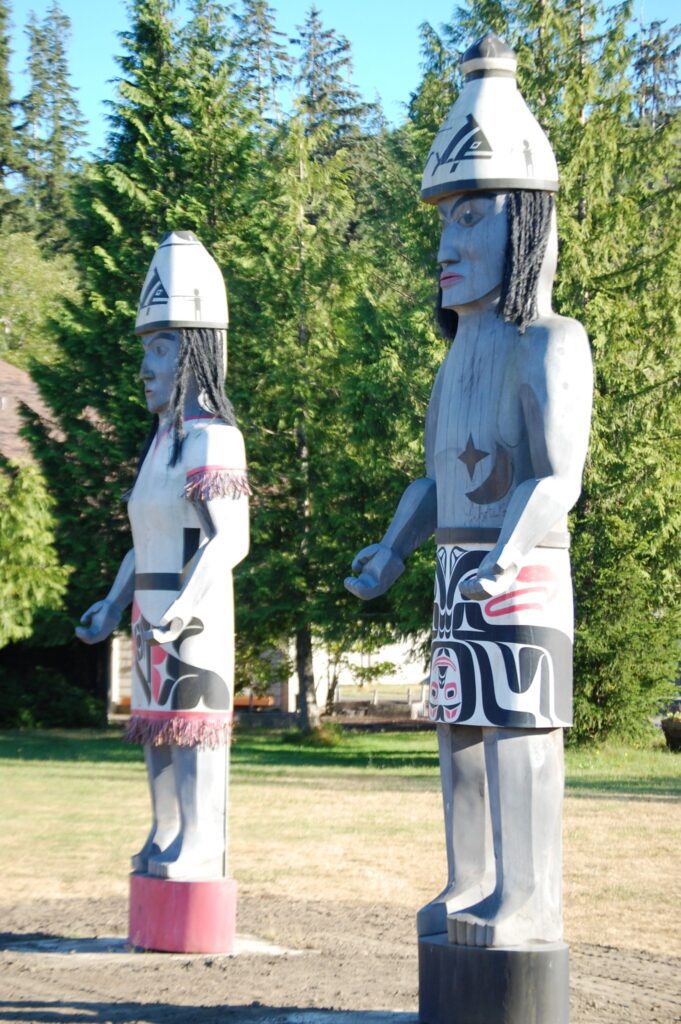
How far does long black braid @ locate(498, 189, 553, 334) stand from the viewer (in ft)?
17.0

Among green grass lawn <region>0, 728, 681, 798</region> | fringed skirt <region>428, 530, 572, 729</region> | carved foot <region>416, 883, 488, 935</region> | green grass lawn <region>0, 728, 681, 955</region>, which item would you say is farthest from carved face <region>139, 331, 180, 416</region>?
green grass lawn <region>0, 728, 681, 798</region>

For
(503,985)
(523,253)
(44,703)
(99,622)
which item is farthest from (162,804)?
(44,703)

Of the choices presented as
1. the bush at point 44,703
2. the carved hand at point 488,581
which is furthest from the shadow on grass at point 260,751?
the carved hand at point 488,581

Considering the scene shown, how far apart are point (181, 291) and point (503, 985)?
3855mm

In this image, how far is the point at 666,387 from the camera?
19.0 m

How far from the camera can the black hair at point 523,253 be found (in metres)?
5.19

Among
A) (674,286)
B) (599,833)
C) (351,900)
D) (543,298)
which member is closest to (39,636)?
(674,286)

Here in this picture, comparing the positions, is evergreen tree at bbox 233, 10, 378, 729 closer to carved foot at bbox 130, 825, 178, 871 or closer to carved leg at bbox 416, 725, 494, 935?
carved foot at bbox 130, 825, 178, 871

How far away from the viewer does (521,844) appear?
16.3 ft

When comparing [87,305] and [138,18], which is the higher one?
[138,18]

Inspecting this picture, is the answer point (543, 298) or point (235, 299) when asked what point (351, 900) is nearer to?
point (543, 298)

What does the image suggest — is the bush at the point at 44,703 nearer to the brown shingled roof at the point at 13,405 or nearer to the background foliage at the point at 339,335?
the background foliage at the point at 339,335

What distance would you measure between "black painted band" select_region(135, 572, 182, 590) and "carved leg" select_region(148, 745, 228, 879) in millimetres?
749

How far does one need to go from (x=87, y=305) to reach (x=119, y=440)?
90.6 inches
